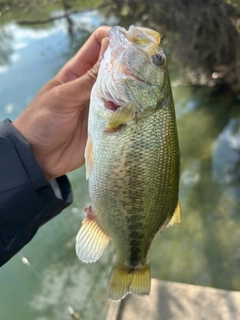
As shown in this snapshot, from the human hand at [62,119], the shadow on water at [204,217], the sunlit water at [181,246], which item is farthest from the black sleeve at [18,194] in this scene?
the shadow on water at [204,217]

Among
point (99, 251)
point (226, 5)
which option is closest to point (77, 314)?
point (99, 251)

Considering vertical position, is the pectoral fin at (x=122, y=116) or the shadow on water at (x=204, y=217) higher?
the pectoral fin at (x=122, y=116)

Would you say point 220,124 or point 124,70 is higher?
point 124,70

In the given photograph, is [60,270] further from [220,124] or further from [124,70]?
[220,124]

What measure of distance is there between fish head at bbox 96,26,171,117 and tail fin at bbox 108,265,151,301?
719 millimetres

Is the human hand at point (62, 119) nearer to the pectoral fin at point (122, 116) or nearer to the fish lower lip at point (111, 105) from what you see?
the fish lower lip at point (111, 105)

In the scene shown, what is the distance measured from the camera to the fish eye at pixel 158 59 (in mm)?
1541

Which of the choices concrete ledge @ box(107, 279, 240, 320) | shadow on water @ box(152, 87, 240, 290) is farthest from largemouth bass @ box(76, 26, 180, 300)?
shadow on water @ box(152, 87, 240, 290)

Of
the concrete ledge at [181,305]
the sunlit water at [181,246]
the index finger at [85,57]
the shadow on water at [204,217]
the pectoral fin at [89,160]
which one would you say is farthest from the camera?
the shadow on water at [204,217]

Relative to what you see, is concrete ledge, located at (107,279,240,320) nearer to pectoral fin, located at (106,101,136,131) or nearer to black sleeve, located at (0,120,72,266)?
black sleeve, located at (0,120,72,266)

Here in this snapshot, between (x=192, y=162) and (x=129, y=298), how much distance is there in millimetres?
2609

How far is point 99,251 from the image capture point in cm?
157

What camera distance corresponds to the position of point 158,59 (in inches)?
60.7

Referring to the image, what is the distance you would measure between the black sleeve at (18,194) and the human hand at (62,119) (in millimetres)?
A: 228
